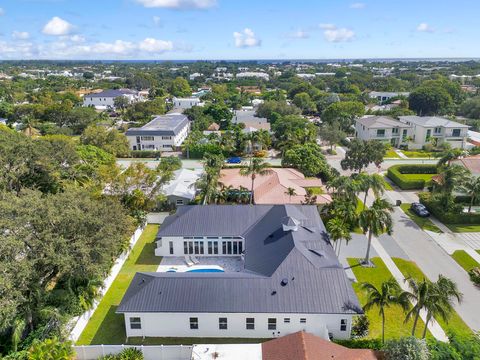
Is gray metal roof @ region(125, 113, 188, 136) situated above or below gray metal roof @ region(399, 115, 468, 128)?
below

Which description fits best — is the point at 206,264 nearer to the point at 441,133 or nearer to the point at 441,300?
the point at 441,300

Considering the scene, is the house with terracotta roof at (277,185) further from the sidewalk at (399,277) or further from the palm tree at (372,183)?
the sidewalk at (399,277)

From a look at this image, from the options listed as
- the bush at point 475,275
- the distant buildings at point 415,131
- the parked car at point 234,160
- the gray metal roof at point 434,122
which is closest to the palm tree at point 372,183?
the bush at point 475,275

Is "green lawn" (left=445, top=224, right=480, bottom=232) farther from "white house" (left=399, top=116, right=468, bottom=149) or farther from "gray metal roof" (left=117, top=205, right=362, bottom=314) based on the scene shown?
"white house" (left=399, top=116, right=468, bottom=149)

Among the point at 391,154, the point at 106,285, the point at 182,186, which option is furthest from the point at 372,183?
the point at 391,154

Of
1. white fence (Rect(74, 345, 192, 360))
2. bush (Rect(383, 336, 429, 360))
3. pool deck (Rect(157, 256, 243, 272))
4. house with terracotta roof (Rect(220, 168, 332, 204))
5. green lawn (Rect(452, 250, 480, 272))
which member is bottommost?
pool deck (Rect(157, 256, 243, 272))

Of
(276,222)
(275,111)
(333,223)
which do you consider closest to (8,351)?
(276,222)

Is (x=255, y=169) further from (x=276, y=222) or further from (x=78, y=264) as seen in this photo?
(x=78, y=264)

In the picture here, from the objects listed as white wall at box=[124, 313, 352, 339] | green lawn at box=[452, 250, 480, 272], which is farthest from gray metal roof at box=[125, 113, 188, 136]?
green lawn at box=[452, 250, 480, 272]
